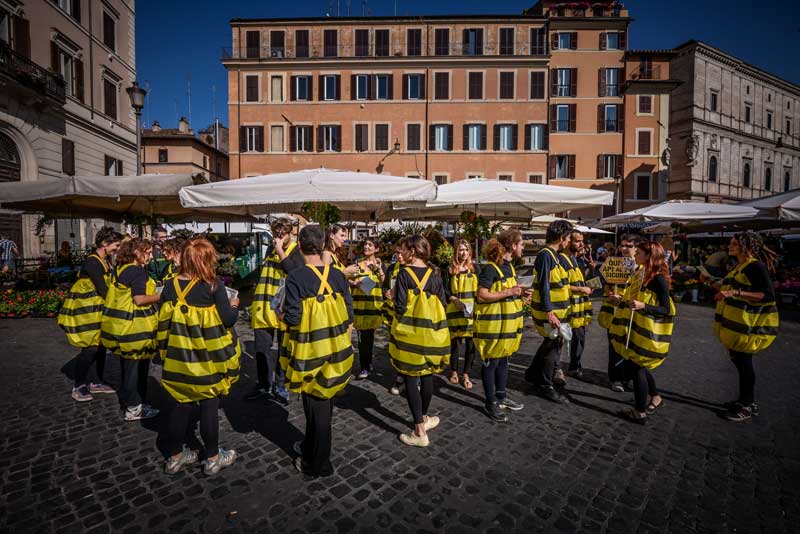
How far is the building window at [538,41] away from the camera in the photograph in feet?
92.0

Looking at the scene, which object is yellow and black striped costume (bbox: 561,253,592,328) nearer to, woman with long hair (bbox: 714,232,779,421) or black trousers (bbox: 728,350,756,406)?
woman with long hair (bbox: 714,232,779,421)

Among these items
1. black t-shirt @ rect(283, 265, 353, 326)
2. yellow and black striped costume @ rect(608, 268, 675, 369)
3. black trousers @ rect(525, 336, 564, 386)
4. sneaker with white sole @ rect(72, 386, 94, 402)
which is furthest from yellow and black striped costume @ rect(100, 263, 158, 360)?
yellow and black striped costume @ rect(608, 268, 675, 369)

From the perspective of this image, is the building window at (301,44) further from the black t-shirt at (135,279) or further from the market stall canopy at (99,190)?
the black t-shirt at (135,279)

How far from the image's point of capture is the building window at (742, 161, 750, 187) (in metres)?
37.9

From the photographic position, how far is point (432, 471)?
3066 mm

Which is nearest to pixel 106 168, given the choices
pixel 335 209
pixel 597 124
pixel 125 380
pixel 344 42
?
pixel 344 42

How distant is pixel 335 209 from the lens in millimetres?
6695

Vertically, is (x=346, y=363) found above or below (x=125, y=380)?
above

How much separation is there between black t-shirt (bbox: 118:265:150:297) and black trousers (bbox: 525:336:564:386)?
3814 mm

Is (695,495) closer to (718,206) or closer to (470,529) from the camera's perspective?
(470,529)

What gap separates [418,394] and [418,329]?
539 mm

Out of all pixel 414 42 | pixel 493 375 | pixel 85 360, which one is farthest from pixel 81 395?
pixel 414 42

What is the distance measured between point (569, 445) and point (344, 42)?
1205 inches

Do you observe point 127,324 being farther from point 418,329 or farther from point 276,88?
point 276,88
